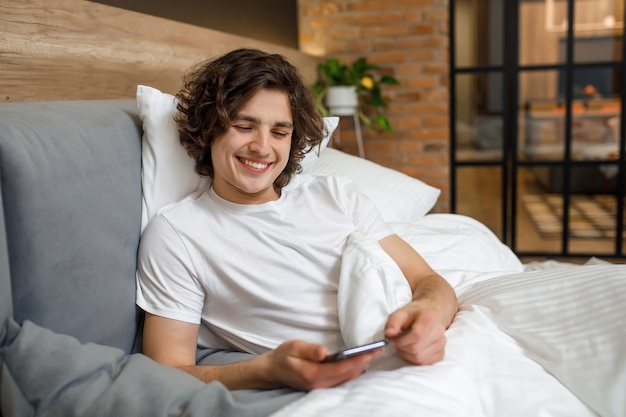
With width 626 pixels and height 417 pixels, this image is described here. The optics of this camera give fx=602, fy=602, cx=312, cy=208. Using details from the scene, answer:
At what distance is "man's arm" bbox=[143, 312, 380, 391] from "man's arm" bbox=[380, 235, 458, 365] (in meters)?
0.07

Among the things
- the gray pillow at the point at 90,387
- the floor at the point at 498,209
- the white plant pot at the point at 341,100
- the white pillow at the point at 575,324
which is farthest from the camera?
the floor at the point at 498,209

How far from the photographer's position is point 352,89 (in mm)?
3518

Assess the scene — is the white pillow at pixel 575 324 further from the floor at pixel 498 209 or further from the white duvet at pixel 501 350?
the floor at pixel 498 209

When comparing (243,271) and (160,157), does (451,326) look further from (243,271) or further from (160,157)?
(160,157)

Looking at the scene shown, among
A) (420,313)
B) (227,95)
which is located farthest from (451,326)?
(227,95)

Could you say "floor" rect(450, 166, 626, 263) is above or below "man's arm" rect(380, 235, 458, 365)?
below

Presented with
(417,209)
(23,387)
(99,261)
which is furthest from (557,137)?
(23,387)

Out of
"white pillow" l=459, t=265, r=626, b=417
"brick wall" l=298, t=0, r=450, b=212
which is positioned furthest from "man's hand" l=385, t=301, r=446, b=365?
"brick wall" l=298, t=0, r=450, b=212

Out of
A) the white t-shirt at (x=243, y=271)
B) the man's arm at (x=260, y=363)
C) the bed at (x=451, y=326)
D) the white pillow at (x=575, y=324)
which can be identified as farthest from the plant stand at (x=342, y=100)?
the man's arm at (x=260, y=363)

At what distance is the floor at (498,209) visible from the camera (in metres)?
3.75

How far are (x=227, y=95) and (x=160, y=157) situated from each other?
0.19 metres

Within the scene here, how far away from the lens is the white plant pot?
3.48m

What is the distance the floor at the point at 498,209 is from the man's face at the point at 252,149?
9.16ft

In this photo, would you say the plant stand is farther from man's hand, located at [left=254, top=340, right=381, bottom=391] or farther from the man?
man's hand, located at [left=254, top=340, right=381, bottom=391]
